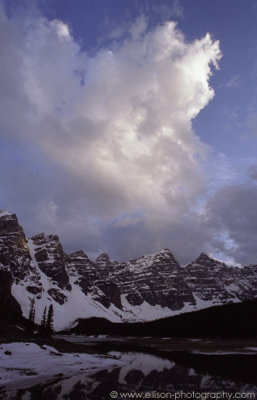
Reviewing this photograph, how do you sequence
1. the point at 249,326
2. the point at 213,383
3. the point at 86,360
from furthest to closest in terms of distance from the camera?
the point at 249,326
the point at 86,360
the point at 213,383

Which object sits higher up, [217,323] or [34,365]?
[217,323]

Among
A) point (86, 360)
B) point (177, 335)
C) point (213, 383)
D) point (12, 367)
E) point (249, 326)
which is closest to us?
point (213, 383)

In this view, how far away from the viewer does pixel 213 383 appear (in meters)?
24.8

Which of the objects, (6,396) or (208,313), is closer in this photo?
(6,396)

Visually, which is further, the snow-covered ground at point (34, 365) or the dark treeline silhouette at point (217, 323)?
the dark treeline silhouette at point (217, 323)

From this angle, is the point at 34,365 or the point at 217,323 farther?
the point at 217,323

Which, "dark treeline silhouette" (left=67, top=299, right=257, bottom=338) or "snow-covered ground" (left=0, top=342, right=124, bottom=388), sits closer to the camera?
"snow-covered ground" (left=0, top=342, right=124, bottom=388)

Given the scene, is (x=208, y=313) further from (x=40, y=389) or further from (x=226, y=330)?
(x=40, y=389)

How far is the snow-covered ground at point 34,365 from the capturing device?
946 inches

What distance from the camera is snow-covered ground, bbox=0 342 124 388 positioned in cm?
2403

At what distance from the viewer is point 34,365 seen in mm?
29625

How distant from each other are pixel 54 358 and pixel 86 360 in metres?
5.75

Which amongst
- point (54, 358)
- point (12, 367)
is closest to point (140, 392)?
point (12, 367)

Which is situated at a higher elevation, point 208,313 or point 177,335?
point 208,313
